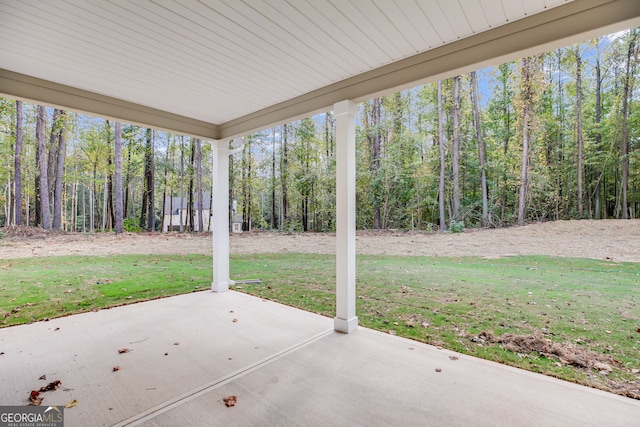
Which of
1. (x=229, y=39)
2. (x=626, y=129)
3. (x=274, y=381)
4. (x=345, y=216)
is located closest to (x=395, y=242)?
(x=345, y=216)

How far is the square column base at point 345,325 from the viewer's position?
9.61 ft

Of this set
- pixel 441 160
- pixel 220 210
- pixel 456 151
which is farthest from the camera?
pixel 441 160

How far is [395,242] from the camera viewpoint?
5.41 meters

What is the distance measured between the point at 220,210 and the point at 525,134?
482 cm

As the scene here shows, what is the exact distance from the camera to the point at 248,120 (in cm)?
392

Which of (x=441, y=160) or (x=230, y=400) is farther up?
(x=441, y=160)

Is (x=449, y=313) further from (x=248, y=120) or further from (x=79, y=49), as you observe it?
(x=79, y=49)

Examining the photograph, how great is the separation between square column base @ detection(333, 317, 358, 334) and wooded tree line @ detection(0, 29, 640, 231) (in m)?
2.88

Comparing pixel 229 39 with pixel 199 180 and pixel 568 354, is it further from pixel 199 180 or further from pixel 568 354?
pixel 199 180

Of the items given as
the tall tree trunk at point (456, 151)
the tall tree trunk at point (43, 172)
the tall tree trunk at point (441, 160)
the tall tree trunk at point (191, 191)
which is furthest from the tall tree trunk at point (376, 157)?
the tall tree trunk at point (43, 172)

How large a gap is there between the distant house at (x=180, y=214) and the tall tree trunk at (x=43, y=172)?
8.97ft

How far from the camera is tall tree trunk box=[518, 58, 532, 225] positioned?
4.12m

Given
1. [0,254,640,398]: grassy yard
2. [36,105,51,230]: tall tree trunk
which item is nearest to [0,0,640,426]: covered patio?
[0,254,640,398]: grassy yard

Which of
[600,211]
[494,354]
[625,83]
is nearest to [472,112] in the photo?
[625,83]
